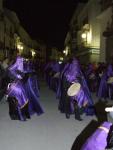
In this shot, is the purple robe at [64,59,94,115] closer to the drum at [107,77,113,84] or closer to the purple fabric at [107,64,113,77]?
the drum at [107,77,113,84]

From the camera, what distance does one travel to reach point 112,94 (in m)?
16.9

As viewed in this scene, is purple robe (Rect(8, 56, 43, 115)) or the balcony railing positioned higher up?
the balcony railing

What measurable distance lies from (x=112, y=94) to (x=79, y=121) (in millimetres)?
5868

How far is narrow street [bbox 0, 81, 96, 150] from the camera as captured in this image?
27.5ft

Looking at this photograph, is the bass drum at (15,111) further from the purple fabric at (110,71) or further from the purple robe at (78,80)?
the purple fabric at (110,71)

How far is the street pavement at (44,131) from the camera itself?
8383mm

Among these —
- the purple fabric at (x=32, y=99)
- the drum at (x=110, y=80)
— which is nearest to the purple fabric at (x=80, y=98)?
the purple fabric at (x=32, y=99)

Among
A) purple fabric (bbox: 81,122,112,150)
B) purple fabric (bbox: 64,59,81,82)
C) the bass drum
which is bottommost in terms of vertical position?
the bass drum

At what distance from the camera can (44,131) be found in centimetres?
988

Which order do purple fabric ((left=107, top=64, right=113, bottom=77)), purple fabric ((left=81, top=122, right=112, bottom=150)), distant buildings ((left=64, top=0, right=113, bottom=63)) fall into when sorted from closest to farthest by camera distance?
purple fabric ((left=81, top=122, right=112, bottom=150)), purple fabric ((left=107, top=64, right=113, bottom=77)), distant buildings ((left=64, top=0, right=113, bottom=63))

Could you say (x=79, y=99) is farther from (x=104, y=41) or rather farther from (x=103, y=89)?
(x=104, y=41)

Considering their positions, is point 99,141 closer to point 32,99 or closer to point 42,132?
point 42,132

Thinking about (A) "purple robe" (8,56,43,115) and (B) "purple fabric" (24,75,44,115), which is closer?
(A) "purple robe" (8,56,43,115)

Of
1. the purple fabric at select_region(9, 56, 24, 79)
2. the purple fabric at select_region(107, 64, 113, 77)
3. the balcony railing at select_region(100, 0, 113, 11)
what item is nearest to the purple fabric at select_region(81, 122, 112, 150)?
the purple fabric at select_region(9, 56, 24, 79)
